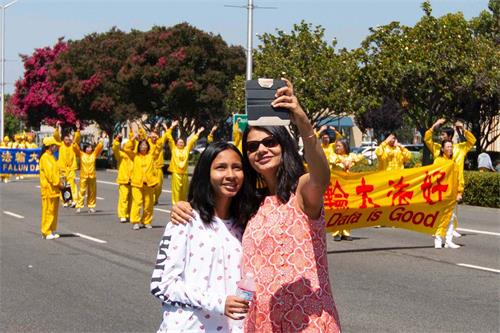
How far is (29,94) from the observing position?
6122 centimetres

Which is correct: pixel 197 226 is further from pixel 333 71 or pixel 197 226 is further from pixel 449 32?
pixel 333 71

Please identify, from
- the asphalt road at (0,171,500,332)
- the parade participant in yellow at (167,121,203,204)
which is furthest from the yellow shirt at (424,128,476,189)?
the parade participant in yellow at (167,121,203,204)

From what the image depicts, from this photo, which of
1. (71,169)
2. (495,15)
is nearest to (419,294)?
(71,169)

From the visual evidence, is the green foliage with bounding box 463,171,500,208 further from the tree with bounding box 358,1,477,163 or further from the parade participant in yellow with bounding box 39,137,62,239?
the parade participant in yellow with bounding box 39,137,62,239

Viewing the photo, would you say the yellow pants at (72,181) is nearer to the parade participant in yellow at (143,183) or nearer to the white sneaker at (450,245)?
the parade participant in yellow at (143,183)

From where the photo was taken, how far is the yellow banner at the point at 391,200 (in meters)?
14.9

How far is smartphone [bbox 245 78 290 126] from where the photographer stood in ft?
12.5

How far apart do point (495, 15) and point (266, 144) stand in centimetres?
5069

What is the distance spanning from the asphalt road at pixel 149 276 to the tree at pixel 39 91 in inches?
1679

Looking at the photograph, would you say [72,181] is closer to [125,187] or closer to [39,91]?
[125,187]

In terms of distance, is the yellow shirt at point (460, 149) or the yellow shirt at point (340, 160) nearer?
the yellow shirt at point (460, 149)

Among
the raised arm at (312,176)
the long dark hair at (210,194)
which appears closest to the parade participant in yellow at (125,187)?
the long dark hair at (210,194)

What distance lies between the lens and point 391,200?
15.1m

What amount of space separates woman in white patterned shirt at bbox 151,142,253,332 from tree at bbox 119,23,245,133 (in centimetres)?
4090
